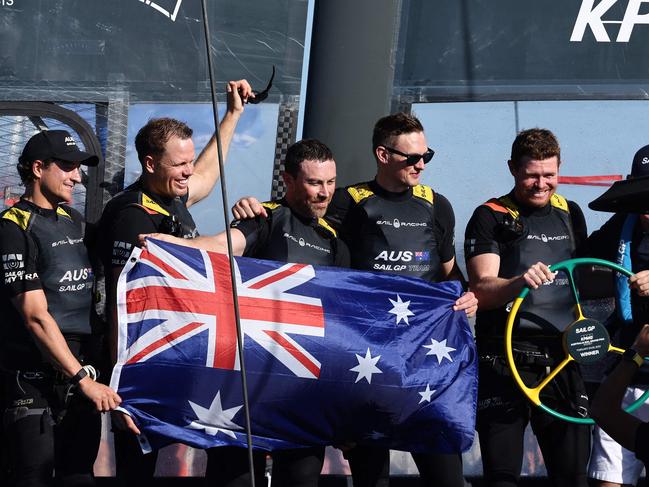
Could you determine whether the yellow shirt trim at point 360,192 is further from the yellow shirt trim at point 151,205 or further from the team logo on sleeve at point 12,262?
the team logo on sleeve at point 12,262

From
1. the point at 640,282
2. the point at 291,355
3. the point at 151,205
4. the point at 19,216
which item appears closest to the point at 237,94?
the point at 151,205

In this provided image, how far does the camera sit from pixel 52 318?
16.2 ft

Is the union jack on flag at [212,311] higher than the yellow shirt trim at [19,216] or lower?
lower

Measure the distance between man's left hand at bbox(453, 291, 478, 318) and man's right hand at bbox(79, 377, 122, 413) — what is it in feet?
5.05

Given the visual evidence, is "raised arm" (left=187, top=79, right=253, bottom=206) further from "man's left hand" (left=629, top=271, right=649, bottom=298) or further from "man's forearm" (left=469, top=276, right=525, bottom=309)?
"man's left hand" (left=629, top=271, right=649, bottom=298)

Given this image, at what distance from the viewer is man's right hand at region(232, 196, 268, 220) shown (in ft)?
16.9

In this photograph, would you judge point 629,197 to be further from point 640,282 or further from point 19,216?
point 19,216

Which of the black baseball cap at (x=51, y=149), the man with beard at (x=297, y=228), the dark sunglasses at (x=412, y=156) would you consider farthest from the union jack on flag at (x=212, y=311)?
the dark sunglasses at (x=412, y=156)

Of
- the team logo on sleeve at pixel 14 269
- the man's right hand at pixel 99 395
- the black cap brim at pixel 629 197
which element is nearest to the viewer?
the black cap brim at pixel 629 197

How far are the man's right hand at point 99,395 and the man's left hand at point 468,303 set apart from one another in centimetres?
154

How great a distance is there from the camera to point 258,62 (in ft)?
20.5

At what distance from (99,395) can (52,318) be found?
40cm

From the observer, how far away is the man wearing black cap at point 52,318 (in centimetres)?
501

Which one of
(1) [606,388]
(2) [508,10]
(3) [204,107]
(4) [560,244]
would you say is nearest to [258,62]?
(3) [204,107]
